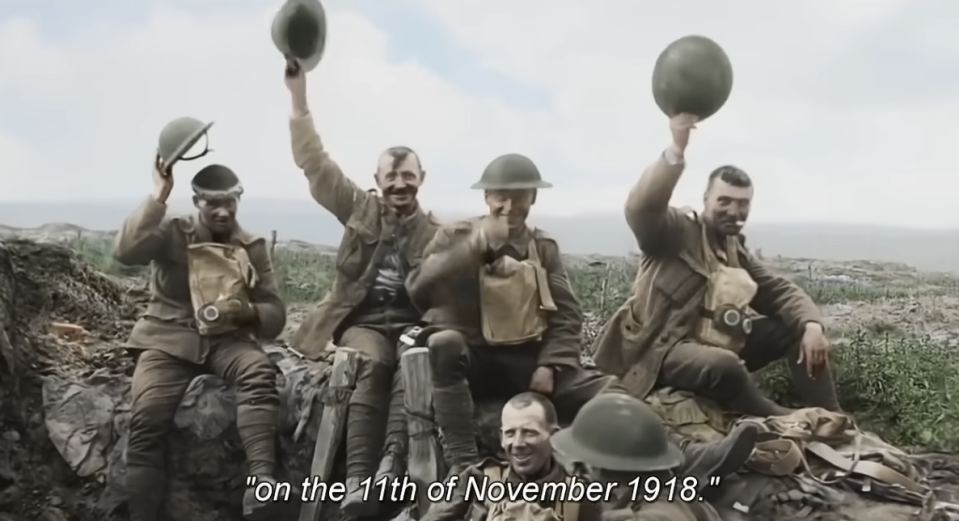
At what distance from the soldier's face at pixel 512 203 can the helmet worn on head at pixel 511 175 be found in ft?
0.06

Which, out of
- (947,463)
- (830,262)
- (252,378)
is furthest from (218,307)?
(947,463)

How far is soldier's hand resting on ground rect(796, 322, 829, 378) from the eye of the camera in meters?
3.36

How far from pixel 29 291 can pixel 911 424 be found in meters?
2.72

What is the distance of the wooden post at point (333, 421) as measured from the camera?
3.38 meters

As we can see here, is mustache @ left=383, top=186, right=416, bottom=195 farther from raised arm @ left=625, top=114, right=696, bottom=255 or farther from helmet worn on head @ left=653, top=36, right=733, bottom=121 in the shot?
helmet worn on head @ left=653, top=36, right=733, bottom=121

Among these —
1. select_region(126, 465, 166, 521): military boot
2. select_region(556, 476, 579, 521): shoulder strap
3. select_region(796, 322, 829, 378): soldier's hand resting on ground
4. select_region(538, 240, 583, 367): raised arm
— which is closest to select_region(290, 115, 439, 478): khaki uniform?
select_region(538, 240, 583, 367): raised arm

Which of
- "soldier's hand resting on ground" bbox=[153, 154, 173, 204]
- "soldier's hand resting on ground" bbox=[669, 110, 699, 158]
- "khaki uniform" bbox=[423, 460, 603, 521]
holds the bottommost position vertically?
"khaki uniform" bbox=[423, 460, 603, 521]

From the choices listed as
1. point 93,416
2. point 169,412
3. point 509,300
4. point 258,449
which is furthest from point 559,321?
point 93,416

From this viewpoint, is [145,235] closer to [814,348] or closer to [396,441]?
[396,441]

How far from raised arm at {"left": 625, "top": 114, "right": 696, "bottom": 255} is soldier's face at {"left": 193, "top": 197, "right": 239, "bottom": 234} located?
1.09 m

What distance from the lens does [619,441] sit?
275 centimetres

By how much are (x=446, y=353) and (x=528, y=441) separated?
1.42ft

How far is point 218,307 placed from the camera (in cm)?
348

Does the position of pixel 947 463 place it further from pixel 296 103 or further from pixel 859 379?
pixel 296 103
